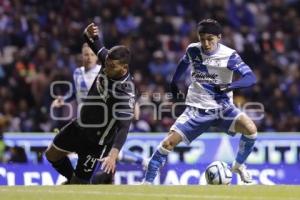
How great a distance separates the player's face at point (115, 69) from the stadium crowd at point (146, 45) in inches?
272

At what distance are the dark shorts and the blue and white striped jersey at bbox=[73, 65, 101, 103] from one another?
2664mm

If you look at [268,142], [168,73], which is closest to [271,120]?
[168,73]

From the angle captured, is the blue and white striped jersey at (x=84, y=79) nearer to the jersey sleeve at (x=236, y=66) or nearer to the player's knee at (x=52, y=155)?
the player's knee at (x=52, y=155)

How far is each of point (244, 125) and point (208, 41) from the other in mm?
1135

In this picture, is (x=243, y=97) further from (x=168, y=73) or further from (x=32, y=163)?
(x=32, y=163)

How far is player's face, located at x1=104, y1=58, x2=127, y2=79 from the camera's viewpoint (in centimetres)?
1238

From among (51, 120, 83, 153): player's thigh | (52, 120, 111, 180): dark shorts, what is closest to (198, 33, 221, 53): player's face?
(52, 120, 111, 180): dark shorts

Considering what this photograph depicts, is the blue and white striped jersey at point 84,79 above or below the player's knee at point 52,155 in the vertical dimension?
above

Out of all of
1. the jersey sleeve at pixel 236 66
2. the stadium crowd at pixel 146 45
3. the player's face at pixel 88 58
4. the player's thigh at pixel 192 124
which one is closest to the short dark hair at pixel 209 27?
the jersey sleeve at pixel 236 66

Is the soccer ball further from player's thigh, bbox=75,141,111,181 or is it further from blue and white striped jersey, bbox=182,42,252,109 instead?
player's thigh, bbox=75,141,111,181

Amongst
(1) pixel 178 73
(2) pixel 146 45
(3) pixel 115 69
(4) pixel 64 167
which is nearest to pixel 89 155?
(4) pixel 64 167

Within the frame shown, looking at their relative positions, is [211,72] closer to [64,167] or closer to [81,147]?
[81,147]
